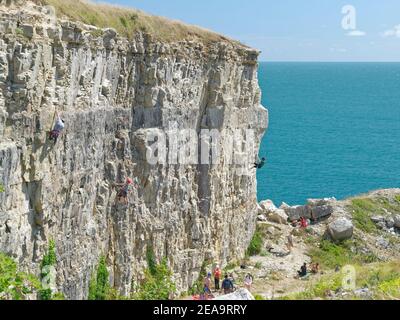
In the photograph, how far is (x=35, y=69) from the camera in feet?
72.6

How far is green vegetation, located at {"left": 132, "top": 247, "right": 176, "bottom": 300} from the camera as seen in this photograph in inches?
1231

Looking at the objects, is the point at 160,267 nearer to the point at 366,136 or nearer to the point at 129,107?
the point at 129,107

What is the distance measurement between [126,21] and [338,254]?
78.3ft

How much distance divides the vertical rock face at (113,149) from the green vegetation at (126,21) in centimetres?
61

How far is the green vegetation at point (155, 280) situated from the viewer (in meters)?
31.3

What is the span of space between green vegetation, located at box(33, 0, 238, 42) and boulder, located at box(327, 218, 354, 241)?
17890mm

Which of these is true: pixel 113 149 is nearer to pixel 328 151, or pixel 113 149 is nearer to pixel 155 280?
pixel 155 280

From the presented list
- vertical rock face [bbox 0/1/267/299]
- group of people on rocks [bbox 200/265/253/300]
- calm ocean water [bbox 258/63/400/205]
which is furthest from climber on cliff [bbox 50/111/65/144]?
calm ocean water [bbox 258/63/400/205]

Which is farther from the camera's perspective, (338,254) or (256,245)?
(338,254)

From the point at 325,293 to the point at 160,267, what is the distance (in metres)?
12.6

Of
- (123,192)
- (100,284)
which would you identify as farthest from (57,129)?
(100,284)

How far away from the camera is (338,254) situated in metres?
45.5

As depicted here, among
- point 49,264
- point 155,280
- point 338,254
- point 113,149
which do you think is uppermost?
point 113,149

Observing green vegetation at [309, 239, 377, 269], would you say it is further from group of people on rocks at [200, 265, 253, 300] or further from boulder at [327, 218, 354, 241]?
group of people on rocks at [200, 265, 253, 300]
